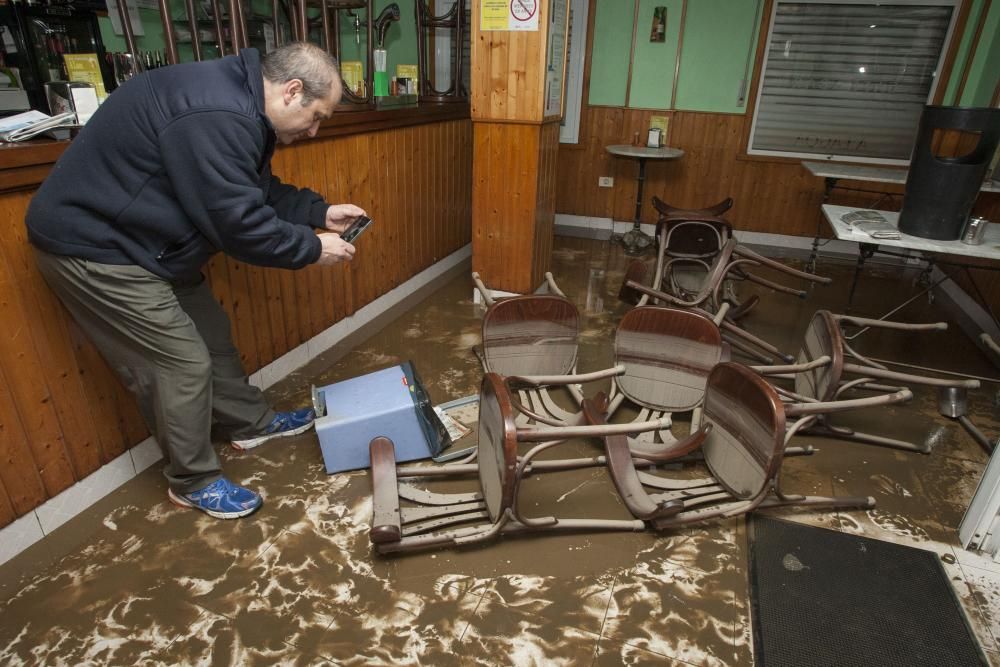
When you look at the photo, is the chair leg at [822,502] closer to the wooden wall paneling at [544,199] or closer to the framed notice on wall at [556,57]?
the wooden wall paneling at [544,199]

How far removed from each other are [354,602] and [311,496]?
54 cm

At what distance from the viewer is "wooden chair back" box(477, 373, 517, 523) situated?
1.64m

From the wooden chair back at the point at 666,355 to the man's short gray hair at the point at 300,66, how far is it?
1477 millimetres

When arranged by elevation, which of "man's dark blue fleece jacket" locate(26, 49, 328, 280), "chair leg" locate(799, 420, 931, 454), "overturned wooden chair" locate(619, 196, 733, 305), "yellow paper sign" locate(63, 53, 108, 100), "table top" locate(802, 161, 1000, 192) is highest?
"yellow paper sign" locate(63, 53, 108, 100)

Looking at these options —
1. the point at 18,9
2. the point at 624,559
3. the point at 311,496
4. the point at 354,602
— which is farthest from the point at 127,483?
the point at 18,9

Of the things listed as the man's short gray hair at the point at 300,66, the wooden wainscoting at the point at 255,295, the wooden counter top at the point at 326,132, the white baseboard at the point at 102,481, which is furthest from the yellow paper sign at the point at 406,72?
the man's short gray hair at the point at 300,66

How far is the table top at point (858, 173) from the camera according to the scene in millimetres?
4516

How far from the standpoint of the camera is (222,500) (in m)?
2.06

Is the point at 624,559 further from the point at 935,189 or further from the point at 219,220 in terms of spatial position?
the point at 935,189

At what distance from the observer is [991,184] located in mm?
4152

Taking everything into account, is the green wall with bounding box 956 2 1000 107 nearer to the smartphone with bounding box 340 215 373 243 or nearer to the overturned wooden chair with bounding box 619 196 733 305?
the overturned wooden chair with bounding box 619 196 733 305

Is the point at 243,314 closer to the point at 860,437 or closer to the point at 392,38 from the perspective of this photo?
the point at 860,437

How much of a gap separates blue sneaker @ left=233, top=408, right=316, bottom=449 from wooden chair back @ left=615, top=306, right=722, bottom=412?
1.37 metres

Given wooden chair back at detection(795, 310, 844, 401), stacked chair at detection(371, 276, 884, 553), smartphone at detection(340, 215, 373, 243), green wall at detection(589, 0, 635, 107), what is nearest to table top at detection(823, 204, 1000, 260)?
wooden chair back at detection(795, 310, 844, 401)
